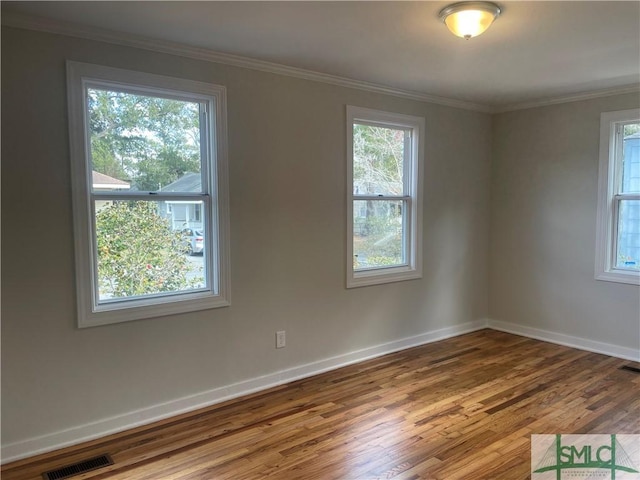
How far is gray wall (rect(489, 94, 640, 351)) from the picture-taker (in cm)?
434

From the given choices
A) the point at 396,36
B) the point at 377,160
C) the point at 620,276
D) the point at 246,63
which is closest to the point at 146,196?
the point at 246,63

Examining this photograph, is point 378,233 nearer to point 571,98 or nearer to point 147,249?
point 147,249

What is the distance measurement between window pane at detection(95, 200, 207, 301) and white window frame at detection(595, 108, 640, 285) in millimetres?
3536

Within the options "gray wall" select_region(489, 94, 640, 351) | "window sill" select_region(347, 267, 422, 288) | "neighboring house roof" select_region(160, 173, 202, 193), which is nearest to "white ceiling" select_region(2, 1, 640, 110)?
"gray wall" select_region(489, 94, 640, 351)

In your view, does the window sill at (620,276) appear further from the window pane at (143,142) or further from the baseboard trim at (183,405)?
the window pane at (143,142)

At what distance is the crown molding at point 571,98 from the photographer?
4.09 meters

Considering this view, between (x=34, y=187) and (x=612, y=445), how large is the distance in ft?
11.7

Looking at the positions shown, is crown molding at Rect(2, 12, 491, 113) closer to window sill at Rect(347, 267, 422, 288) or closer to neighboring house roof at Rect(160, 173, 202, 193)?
neighboring house roof at Rect(160, 173, 202, 193)

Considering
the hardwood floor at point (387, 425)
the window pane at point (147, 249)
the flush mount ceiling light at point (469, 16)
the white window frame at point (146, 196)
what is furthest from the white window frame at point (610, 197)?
the window pane at point (147, 249)

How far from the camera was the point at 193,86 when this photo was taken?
309 cm

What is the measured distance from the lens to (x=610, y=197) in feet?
14.0

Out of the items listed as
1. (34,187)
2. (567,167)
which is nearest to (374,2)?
(34,187)

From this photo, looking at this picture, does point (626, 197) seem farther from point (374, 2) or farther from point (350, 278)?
point (374, 2)

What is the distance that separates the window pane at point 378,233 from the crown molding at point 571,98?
5.29 feet
